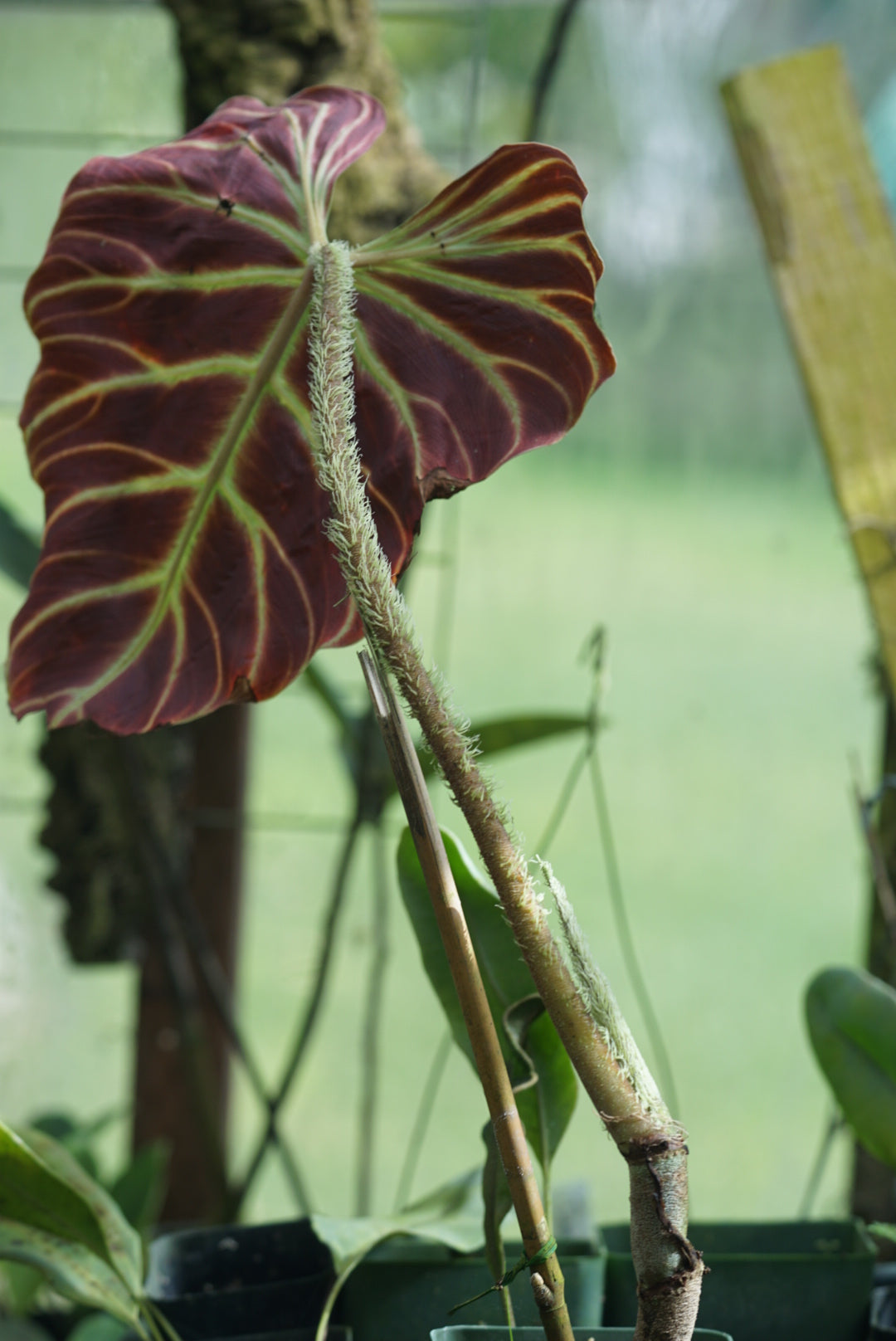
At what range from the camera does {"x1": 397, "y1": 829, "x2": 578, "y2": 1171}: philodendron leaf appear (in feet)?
1.63

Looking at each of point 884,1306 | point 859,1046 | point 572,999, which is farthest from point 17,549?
point 884,1306

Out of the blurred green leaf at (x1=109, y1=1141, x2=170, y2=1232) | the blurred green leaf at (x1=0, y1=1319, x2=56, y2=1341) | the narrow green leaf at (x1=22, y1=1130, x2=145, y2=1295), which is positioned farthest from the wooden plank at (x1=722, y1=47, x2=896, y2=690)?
the blurred green leaf at (x1=0, y1=1319, x2=56, y2=1341)

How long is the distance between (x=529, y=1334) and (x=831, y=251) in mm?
746

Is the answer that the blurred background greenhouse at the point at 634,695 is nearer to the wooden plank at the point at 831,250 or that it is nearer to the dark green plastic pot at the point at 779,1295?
the wooden plank at the point at 831,250

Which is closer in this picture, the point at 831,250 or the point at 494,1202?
the point at 494,1202

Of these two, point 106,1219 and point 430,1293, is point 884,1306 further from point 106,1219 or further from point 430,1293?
point 106,1219

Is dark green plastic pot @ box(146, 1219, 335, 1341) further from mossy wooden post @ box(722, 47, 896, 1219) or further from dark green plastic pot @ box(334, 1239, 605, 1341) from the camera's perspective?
mossy wooden post @ box(722, 47, 896, 1219)

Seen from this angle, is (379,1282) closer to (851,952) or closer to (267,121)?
(267,121)

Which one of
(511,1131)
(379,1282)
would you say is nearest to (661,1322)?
(511,1131)

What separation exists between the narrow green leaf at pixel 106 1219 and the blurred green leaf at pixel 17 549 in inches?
13.2

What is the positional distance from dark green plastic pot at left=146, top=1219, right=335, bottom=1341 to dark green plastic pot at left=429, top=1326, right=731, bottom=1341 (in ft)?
0.54

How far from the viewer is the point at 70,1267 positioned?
563 millimetres

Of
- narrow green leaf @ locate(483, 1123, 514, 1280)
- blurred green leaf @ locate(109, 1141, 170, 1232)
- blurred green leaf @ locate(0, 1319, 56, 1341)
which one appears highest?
narrow green leaf @ locate(483, 1123, 514, 1280)

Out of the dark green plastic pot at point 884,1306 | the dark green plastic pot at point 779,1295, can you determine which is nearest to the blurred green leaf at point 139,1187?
the dark green plastic pot at point 779,1295
